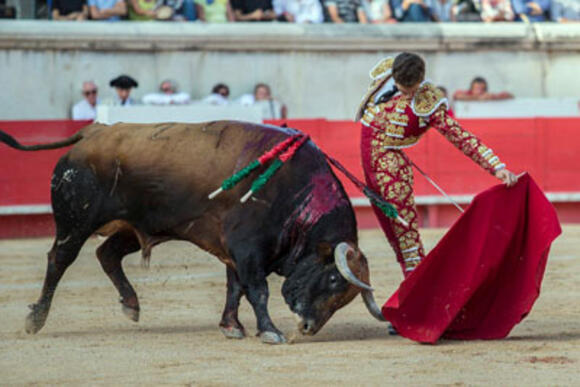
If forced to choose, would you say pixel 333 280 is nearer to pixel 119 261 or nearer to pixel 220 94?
pixel 119 261

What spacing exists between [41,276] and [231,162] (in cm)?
270

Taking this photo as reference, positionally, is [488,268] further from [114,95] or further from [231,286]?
[114,95]

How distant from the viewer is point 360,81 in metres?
12.6

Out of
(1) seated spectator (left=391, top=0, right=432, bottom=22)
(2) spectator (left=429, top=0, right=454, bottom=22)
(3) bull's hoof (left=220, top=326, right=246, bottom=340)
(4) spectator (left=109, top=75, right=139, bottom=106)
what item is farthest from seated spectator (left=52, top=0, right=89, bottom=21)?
(3) bull's hoof (left=220, top=326, right=246, bottom=340)

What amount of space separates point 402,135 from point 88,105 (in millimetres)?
5674


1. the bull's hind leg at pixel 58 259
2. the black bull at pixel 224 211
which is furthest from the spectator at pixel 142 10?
the bull's hind leg at pixel 58 259

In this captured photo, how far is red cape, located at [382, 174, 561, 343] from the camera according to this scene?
17.2 feet

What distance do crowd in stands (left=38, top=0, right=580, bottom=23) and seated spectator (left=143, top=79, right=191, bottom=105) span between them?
1.03 metres

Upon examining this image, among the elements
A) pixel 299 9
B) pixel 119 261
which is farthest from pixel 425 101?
pixel 299 9

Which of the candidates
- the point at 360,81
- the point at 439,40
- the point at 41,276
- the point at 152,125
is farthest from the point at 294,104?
the point at 152,125

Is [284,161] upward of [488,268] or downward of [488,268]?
upward

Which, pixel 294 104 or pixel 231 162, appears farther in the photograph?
pixel 294 104

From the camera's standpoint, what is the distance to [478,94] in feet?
38.8

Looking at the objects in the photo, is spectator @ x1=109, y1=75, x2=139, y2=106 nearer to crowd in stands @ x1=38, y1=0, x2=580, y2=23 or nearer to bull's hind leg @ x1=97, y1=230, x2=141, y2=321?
crowd in stands @ x1=38, y1=0, x2=580, y2=23
